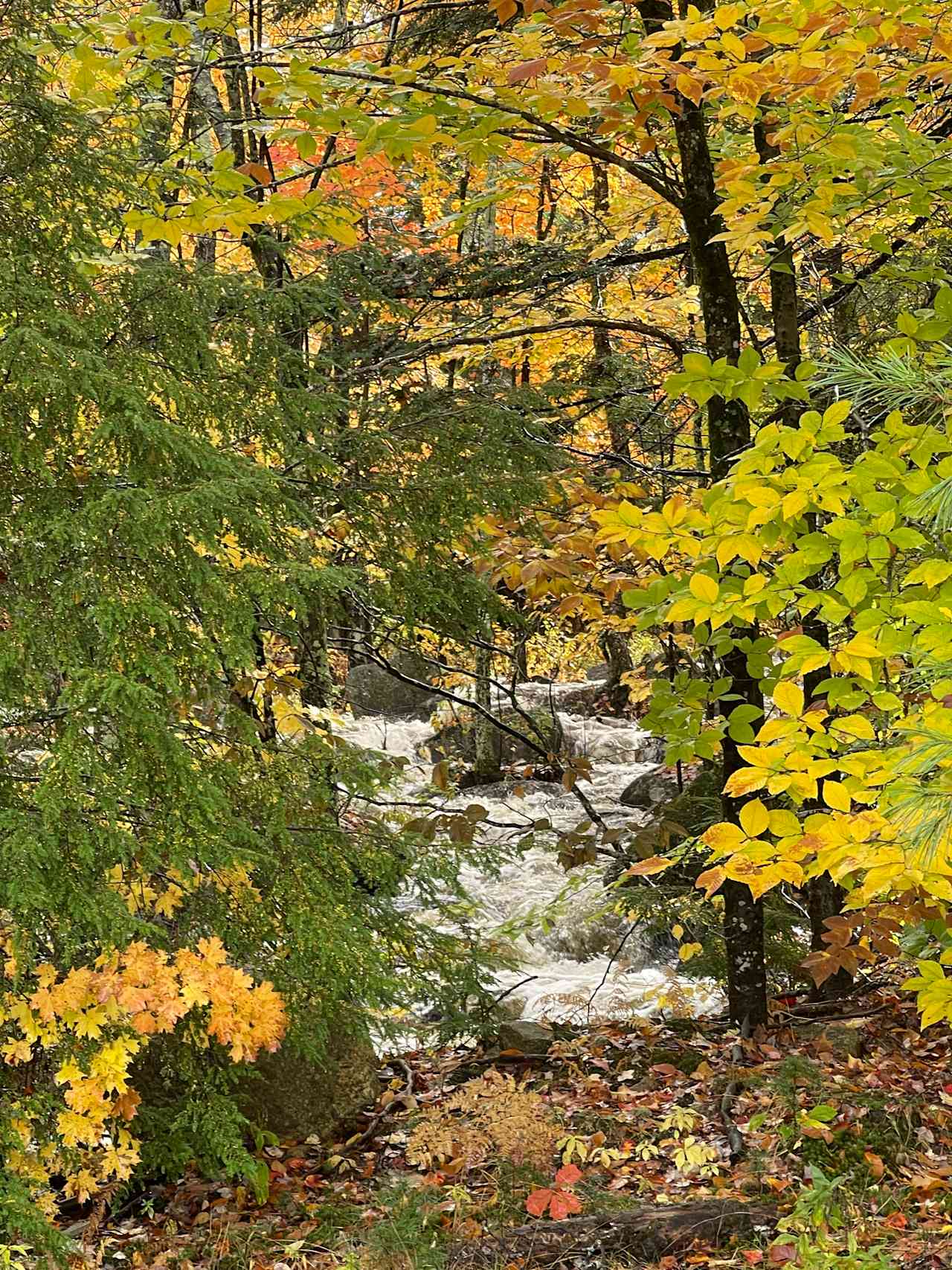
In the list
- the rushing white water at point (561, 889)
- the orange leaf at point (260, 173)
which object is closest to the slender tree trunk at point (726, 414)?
the rushing white water at point (561, 889)

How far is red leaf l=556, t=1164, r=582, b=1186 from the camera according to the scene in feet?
14.5

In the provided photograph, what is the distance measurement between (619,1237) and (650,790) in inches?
354

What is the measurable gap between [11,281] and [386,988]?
9.76ft

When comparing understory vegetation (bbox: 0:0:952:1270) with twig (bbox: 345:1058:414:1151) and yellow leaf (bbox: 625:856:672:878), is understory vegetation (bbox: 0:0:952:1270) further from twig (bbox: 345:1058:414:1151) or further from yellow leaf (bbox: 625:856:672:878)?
yellow leaf (bbox: 625:856:672:878)

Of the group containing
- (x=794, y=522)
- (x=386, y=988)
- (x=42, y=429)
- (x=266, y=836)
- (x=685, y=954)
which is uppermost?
(x=42, y=429)

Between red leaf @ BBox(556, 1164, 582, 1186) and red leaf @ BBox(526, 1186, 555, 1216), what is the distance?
15 cm

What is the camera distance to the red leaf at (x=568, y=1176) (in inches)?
174

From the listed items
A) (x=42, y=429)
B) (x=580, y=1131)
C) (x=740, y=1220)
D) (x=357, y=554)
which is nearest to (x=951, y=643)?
(x=740, y=1220)

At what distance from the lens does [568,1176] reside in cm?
443

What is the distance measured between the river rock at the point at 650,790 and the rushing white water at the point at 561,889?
212mm

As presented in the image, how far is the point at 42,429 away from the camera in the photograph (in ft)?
12.2

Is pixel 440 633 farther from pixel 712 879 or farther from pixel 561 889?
pixel 561 889

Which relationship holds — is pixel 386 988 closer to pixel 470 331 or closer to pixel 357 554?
pixel 357 554

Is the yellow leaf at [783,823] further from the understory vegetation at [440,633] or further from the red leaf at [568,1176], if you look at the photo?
the red leaf at [568,1176]
